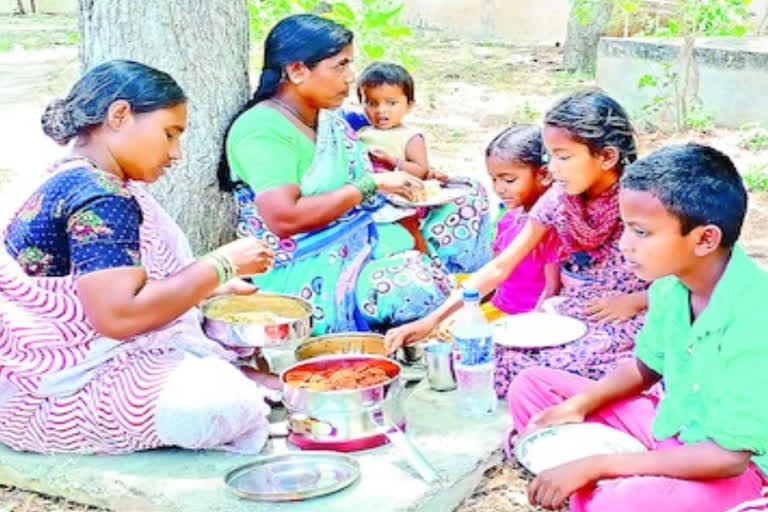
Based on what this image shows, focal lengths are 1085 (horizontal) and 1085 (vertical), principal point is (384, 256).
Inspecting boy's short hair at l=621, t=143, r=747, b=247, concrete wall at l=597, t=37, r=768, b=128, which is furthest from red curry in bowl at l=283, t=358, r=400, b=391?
concrete wall at l=597, t=37, r=768, b=128

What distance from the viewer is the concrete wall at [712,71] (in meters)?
7.74

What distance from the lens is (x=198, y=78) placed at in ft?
13.3

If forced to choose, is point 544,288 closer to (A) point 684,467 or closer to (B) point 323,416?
(B) point 323,416

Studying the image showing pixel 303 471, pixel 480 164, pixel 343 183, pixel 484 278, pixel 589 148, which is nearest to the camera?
pixel 303 471

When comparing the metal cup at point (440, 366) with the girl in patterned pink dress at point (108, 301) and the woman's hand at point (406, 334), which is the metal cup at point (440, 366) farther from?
the girl in patterned pink dress at point (108, 301)

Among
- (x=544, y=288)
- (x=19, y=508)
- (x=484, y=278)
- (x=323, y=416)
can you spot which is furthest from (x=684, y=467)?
(x=19, y=508)

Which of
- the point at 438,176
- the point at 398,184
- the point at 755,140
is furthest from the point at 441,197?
the point at 755,140

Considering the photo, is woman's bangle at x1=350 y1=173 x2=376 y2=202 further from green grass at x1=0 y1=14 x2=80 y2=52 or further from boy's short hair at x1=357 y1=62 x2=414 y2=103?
green grass at x1=0 y1=14 x2=80 y2=52

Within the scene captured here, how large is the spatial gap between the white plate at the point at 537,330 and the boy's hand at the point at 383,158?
1.31 meters

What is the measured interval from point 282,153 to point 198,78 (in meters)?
0.55

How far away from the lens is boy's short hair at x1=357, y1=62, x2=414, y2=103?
4801mm

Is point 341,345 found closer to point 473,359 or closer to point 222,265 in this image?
point 473,359

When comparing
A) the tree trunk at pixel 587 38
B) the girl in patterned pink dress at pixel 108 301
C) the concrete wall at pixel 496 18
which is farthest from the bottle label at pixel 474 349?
the concrete wall at pixel 496 18

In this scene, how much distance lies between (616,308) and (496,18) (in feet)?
35.2
